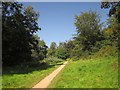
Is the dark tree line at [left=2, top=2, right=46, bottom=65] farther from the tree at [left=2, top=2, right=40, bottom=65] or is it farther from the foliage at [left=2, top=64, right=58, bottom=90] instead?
the foliage at [left=2, top=64, right=58, bottom=90]

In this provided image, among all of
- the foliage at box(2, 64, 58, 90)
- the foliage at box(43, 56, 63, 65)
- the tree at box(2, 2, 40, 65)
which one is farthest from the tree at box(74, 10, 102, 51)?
the foliage at box(2, 64, 58, 90)

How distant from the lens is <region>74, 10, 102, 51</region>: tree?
81531 mm

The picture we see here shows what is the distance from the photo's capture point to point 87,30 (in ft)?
272

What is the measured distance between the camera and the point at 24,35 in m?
51.4

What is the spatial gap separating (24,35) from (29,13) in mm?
15117

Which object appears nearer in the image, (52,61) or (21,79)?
(21,79)

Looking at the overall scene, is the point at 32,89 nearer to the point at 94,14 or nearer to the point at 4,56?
the point at 4,56

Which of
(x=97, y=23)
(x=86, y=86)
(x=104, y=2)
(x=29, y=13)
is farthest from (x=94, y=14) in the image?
(x=86, y=86)

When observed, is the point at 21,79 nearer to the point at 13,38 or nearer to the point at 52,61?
the point at 13,38

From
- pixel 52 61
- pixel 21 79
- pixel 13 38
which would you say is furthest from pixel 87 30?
pixel 21 79

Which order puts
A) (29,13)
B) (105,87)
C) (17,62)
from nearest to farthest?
(105,87) → (17,62) → (29,13)

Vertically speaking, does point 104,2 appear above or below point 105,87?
above

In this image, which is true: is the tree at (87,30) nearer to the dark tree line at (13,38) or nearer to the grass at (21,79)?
the dark tree line at (13,38)

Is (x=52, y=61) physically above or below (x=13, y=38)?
below
